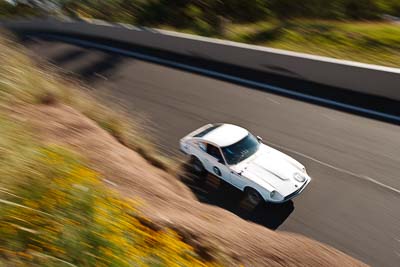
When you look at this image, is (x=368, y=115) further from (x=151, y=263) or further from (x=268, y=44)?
(x=151, y=263)

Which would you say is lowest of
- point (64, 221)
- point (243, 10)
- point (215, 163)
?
point (215, 163)

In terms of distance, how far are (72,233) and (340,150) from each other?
9.17 meters

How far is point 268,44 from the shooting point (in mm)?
18453

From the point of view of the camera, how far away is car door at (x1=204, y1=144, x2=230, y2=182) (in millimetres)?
10602

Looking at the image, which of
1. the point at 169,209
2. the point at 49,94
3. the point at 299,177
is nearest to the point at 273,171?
the point at 299,177

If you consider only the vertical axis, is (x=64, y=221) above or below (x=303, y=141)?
above

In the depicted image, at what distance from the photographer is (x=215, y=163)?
10.8 m

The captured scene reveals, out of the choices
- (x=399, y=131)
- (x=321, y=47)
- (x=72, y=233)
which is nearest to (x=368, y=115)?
(x=399, y=131)

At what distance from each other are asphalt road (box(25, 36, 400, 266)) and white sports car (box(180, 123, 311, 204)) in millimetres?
466

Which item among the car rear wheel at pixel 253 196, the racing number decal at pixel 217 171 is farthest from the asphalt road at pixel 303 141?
the racing number decal at pixel 217 171

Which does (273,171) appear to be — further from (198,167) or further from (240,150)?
(198,167)

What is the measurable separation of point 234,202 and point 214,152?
1320 mm

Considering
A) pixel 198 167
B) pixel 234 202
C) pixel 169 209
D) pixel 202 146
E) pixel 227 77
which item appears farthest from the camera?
pixel 227 77

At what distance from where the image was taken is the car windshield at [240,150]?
34.7 ft
